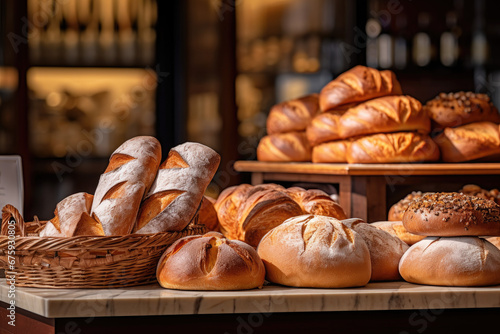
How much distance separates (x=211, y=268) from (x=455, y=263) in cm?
52

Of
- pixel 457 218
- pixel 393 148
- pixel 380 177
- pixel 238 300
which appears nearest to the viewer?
pixel 238 300

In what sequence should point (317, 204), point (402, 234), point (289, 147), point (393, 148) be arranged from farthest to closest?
1. point (289, 147)
2. point (393, 148)
3. point (317, 204)
4. point (402, 234)

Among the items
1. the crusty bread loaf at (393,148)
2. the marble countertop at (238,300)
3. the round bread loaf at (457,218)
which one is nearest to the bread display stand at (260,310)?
the marble countertop at (238,300)

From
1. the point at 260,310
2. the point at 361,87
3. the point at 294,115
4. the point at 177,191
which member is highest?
the point at 361,87

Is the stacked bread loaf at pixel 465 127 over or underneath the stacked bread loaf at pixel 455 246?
Result: over

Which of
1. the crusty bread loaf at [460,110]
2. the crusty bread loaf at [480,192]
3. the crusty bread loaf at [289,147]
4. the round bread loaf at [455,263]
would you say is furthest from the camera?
the crusty bread loaf at [289,147]

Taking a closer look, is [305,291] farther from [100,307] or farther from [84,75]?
[84,75]

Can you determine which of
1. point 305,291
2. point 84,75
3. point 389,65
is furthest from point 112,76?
point 305,291

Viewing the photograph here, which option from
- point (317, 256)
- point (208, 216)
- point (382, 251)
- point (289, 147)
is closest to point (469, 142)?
point (289, 147)

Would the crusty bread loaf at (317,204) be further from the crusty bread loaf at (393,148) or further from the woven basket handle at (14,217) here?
the woven basket handle at (14,217)

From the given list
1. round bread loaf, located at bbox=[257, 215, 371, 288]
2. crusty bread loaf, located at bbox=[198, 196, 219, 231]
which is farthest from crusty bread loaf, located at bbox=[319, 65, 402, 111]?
round bread loaf, located at bbox=[257, 215, 371, 288]

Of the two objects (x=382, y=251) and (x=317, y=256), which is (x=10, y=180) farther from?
(x=382, y=251)

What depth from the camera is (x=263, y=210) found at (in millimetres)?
1780

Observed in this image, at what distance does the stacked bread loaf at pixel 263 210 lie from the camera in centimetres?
177
